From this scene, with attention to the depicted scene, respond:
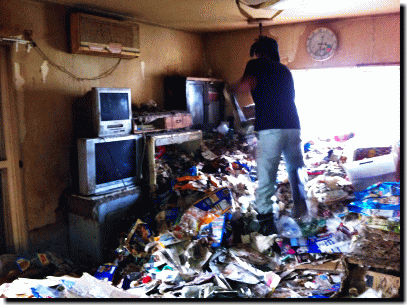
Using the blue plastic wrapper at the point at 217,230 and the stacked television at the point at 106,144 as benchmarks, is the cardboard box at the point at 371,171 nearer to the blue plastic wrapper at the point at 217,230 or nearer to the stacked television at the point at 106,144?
the blue plastic wrapper at the point at 217,230

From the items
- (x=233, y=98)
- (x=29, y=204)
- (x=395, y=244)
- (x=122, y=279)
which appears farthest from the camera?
(x=233, y=98)

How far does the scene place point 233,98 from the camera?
4.76 meters

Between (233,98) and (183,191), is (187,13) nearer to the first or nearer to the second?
(233,98)

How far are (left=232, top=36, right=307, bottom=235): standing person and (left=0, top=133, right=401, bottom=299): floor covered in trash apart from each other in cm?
42

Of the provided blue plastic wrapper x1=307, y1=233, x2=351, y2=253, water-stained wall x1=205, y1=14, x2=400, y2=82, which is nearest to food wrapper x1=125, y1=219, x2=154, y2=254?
blue plastic wrapper x1=307, y1=233, x2=351, y2=253

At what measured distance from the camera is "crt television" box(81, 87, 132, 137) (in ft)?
9.52

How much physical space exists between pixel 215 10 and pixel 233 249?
2.28 meters

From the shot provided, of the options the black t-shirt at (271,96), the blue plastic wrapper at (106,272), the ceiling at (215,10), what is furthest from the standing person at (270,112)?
the blue plastic wrapper at (106,272)

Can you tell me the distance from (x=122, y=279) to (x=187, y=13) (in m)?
→ 2.58

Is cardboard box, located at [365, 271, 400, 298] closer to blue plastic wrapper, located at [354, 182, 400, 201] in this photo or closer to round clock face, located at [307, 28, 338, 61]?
blue plastic wrapper, located at [354, 182, 400, 201]

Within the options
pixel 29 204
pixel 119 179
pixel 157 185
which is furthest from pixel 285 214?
pixel 29 204

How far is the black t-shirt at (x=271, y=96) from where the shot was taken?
2572mm

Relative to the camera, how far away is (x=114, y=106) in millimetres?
3010

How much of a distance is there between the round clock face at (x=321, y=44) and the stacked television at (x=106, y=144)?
2.52 meters
